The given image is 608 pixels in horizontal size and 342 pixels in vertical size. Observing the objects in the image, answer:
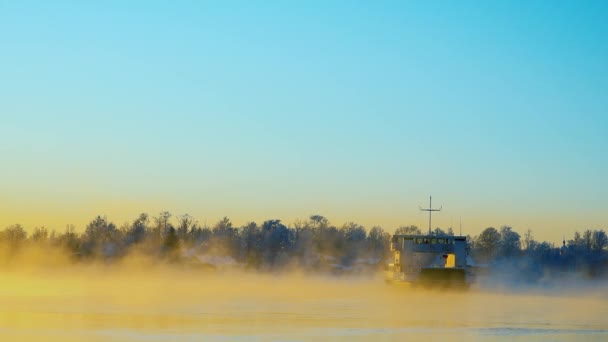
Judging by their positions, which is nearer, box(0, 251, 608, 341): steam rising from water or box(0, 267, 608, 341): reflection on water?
box(0, 267, 608, 341): reflection on water

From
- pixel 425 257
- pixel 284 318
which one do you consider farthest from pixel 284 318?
pixel 425 257

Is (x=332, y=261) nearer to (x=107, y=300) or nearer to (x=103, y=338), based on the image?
(x=107, y=300)

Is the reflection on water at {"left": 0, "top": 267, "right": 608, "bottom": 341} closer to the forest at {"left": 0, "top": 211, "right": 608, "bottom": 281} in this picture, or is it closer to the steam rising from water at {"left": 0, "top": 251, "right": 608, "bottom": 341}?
the steam rising from water at {"left": 0, "top": 251, "right": 608, "bottom": 341}

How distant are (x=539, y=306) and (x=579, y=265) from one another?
113816mm

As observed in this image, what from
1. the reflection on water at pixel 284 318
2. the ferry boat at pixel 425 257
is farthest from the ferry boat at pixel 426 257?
the reflection on water at pixel 284 318

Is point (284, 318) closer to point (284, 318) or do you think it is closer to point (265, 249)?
point (284, 318)

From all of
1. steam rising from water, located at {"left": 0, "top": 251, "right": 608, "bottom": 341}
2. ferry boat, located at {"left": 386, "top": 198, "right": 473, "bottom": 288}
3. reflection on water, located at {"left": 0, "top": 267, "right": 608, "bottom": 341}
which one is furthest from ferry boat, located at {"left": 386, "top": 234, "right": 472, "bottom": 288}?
reflection on water, located at {"left": 0, "top": 267, "right": 608, "bottom": 341}

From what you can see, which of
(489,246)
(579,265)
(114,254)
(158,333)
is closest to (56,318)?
(158,333)

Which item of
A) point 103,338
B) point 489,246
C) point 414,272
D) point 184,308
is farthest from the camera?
point 489,246

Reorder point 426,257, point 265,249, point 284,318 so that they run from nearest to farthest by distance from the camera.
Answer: point 284,318 < point 426,257 < point 265,249

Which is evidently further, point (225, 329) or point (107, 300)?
point (107, 300)

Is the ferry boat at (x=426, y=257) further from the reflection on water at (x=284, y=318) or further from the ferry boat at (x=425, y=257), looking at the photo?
the reflection on water at (x=284, y=318)

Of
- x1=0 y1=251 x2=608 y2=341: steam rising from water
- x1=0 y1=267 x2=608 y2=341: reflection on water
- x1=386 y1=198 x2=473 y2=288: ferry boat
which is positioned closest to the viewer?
x1=0 y1=267 x2=608 y2=341: reflection on water

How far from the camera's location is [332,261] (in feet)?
537
